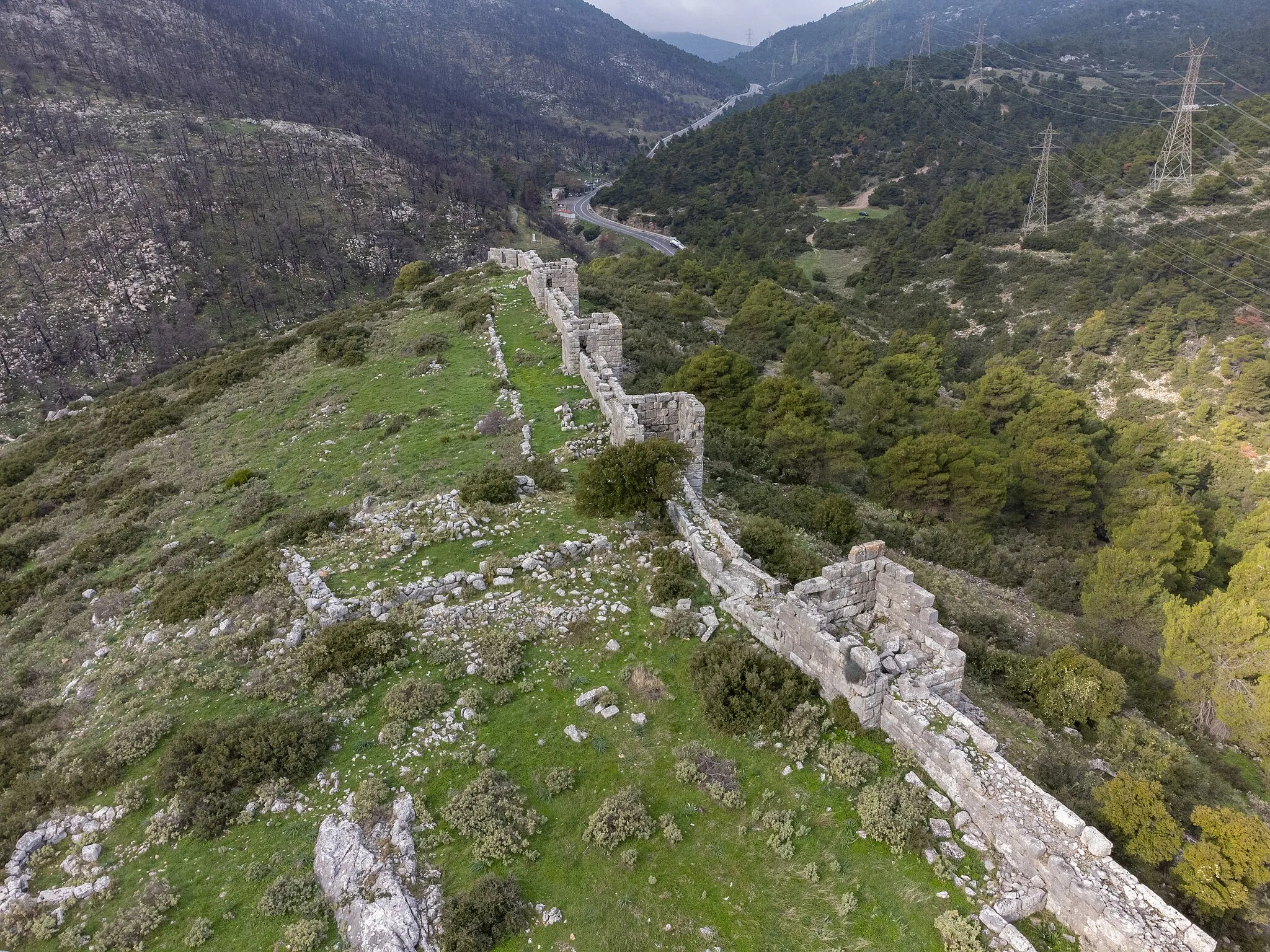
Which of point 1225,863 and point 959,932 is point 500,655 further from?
point 1225,863

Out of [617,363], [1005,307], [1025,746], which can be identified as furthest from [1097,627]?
[1005,307]

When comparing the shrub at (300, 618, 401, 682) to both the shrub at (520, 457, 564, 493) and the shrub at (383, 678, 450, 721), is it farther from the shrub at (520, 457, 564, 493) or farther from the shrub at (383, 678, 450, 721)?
the shrub at (520, 457, 564, 493)

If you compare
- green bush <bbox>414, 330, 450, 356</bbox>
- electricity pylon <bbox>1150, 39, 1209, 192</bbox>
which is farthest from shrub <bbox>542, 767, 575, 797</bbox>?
electricity pylon <bbox>1150, 39, 1209, 192</bbox>

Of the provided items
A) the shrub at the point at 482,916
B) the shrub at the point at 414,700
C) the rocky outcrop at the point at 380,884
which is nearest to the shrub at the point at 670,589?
the shrub at the point at 414,700

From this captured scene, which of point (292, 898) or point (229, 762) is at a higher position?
point (229, 762)

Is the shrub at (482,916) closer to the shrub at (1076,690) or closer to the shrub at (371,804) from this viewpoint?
the shrub at (371,804)

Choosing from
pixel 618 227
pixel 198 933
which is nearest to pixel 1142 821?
pixel 198 933
